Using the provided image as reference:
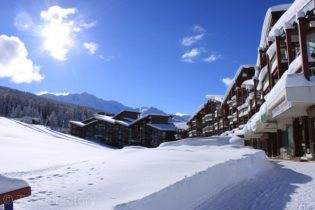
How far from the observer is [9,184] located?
18.6 feet

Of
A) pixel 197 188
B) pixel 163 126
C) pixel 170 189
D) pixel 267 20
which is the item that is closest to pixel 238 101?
pixel 163 126

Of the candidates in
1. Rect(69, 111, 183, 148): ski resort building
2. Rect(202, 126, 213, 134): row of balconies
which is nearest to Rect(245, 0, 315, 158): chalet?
Rect(69, 111, 183, 148): ski resort building

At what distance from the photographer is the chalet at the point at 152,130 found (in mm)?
94250

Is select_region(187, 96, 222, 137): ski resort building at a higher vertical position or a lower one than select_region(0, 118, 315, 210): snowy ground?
higher

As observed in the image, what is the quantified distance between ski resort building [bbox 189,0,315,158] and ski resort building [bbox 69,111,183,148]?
3558cm

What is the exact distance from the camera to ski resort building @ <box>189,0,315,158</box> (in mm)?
23578

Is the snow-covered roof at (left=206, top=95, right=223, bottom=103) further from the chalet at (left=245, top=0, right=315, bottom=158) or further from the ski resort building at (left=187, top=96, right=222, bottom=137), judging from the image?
the chalet at (left=245, top=0, right=315, bottom=158)

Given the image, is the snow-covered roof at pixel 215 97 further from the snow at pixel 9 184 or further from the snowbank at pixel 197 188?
the snow at pixel 9 184

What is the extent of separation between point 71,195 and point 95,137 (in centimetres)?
10254

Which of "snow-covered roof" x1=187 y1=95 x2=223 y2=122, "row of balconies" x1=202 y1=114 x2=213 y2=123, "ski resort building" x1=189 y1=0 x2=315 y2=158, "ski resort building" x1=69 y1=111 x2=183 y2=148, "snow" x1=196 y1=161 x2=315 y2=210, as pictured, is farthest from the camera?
"row of balconies" x1=202 y1=114 x2=213 y2=123

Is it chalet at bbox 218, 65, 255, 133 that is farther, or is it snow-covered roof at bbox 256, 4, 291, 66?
chalet at bbox 218, 65, 255, 133

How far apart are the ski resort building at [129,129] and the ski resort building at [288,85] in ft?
117

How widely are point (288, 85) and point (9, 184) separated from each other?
1960 cm

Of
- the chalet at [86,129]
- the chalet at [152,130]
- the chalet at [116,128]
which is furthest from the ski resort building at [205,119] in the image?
the chalet at [86,129]
